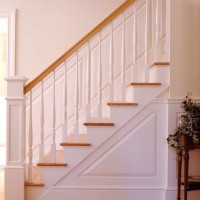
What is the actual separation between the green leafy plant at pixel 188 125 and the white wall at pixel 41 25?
2181 mm

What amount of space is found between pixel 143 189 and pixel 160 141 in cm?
52

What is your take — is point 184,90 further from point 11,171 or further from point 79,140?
point 11,171

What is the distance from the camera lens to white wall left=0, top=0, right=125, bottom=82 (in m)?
4.47

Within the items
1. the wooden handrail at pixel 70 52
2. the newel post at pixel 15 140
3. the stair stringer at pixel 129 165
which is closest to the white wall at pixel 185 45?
the stair stringer at pixel 129 165

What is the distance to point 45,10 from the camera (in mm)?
4488

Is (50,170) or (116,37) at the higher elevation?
(116,37)

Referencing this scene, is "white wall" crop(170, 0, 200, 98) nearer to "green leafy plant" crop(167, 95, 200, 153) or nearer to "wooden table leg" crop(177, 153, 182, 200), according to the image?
"green leafy plant" crop(167, 95, 200, 153)

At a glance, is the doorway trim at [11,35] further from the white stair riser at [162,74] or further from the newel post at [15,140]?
the white stair riser at [162,74]

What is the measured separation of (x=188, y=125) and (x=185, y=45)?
0.83 meters

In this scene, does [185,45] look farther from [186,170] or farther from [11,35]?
[11,35]

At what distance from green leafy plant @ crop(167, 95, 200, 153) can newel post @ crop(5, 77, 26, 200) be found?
4.78ft

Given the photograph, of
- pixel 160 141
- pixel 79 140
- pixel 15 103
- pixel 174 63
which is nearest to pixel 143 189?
pixel 160 141

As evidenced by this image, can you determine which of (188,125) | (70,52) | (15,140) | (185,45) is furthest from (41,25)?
(188,125)

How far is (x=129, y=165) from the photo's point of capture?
3.17 meters
